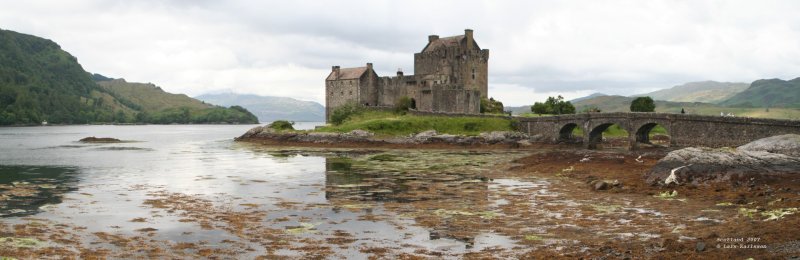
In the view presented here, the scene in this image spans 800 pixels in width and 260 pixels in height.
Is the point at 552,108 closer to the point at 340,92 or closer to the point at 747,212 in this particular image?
the point at 340,92

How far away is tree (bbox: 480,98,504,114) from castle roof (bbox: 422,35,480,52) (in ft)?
29.4

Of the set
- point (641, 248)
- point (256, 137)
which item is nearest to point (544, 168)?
point (641, 248)

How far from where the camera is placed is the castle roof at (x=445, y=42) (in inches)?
3762

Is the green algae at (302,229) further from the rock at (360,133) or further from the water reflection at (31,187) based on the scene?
the rock at (360,133)

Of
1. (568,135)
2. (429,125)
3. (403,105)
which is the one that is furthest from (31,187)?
(403,105)

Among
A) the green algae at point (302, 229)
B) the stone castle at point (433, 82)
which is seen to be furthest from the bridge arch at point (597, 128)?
the green algae at point (302, 229)

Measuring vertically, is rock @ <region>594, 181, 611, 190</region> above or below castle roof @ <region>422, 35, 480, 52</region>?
below

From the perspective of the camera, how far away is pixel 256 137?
91.6m

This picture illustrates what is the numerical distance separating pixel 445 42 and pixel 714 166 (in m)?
69.2

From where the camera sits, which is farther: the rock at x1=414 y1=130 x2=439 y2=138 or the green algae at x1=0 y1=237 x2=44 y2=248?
the rock at x1=414 y1=130 x2=439 y2=138

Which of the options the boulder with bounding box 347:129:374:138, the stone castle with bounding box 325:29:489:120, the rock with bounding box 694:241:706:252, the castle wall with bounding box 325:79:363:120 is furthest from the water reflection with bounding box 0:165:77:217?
the castle wall with bounding box 325:79:363:120

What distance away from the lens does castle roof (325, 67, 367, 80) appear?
10190 cm

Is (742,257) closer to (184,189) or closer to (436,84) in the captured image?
(184,189)

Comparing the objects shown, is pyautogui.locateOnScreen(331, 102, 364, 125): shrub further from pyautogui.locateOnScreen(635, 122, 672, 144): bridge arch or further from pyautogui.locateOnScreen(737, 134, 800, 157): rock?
pyautogui.locateOnScreen(737, 134, 800, 157): rock
